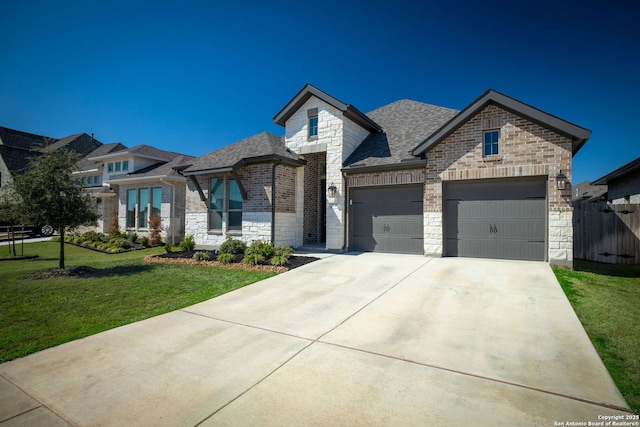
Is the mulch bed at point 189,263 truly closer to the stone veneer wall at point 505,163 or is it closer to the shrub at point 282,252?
the shrub at point 282,252

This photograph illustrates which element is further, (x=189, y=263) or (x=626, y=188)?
(x=626, y=188)

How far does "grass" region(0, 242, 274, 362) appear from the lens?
4628 millimetres

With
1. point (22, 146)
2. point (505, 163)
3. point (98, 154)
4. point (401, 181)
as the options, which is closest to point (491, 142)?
point (505, 163)

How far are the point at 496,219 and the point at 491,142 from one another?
8.37 ft

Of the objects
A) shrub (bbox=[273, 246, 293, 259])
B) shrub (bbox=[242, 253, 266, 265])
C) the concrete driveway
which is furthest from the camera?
shrub (bbox=[273, 246, 293, 259])

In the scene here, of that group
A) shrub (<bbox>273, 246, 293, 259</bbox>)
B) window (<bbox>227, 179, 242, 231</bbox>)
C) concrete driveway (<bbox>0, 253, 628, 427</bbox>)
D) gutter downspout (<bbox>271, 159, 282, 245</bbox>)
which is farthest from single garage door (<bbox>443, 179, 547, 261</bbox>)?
window (<bbox>227, 179, 242, 231</bbox>)

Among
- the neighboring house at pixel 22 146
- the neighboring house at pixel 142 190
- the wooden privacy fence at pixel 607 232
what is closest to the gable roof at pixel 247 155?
the neighboring house at pixel 142 190

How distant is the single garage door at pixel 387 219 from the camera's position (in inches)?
441

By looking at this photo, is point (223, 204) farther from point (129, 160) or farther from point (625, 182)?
point (625, 182)

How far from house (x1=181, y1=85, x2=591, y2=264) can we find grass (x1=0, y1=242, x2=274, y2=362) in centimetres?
430

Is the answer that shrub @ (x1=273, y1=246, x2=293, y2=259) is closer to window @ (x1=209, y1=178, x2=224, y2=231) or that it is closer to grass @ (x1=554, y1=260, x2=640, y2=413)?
window @ (x1=209, y1=178, x2=224, y2=231)

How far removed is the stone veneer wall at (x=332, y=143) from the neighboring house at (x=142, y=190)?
22.9 feet

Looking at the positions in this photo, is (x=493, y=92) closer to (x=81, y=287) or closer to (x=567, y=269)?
(x=567, y=269)

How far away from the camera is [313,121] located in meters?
13.5
